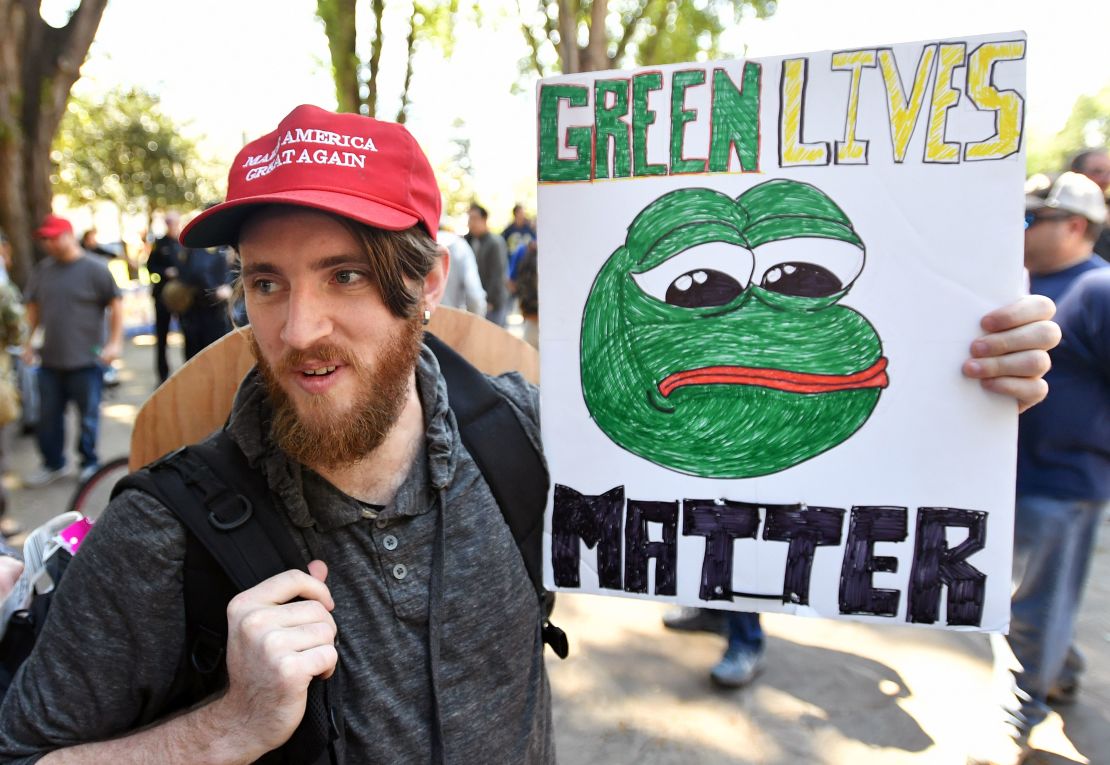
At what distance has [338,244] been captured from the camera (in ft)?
3.91

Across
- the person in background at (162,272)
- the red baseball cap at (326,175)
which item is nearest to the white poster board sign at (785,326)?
the red baseball cap at (326,175)

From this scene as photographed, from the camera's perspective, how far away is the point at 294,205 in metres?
1.17

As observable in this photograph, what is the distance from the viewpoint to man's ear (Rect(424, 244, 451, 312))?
1.37 metres

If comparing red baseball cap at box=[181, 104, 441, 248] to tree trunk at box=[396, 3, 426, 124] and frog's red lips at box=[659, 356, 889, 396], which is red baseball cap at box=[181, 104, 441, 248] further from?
tree trunk at box=[396, 3, 426, 124]

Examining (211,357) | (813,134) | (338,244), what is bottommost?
(211,357)

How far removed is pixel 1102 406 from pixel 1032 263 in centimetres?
57

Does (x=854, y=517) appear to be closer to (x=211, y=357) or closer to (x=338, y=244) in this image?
(x=338, y=244)

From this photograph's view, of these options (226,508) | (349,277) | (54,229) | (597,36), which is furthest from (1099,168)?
(54,229)

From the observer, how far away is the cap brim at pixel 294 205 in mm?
1127

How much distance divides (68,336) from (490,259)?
3795 millimetres

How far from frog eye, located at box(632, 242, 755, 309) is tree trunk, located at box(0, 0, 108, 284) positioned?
9080 millimetres

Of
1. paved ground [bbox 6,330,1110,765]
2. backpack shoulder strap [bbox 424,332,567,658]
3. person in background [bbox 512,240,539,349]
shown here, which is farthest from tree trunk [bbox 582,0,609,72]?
backpack shoulder strap [bbox 424,332,567,658]

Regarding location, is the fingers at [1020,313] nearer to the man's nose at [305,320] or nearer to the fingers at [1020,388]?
the fingers at [1020,388]

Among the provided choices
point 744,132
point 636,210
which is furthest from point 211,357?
point 744,132
